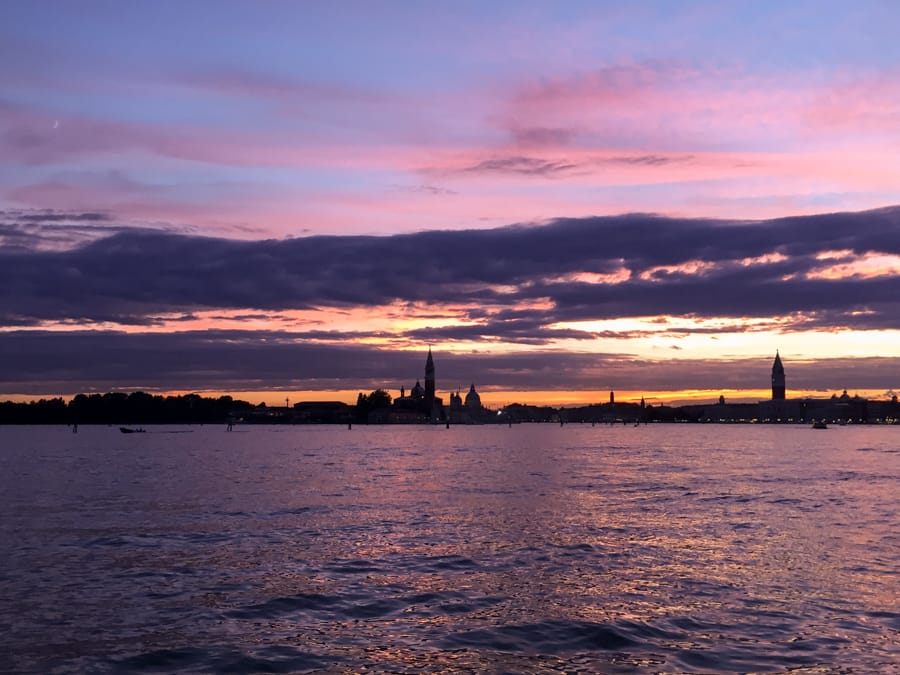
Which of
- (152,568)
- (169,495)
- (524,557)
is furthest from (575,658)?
(169,495)

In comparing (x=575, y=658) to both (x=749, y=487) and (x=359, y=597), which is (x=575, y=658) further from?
(x=749, y=487)

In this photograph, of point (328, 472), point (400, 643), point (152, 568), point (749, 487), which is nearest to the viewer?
point (400, 643)

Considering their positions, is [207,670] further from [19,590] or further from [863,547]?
[863,547]

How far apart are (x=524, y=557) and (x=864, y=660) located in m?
15.1

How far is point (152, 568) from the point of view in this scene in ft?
100.0

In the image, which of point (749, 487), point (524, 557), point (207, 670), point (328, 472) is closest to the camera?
point (207, 670)

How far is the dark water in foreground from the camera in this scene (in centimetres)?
2003

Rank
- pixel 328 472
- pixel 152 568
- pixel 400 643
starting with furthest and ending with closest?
pixel 328 472 → pixel 152 568 → pixel 400 643

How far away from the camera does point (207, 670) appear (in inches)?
746

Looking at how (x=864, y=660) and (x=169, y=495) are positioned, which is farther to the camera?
(x=169, y=495)

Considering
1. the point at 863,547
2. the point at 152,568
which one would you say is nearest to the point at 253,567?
the point at 152,568

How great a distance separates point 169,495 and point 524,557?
34.2m

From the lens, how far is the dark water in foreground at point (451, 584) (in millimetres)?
20031

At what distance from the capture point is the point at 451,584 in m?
27.7
